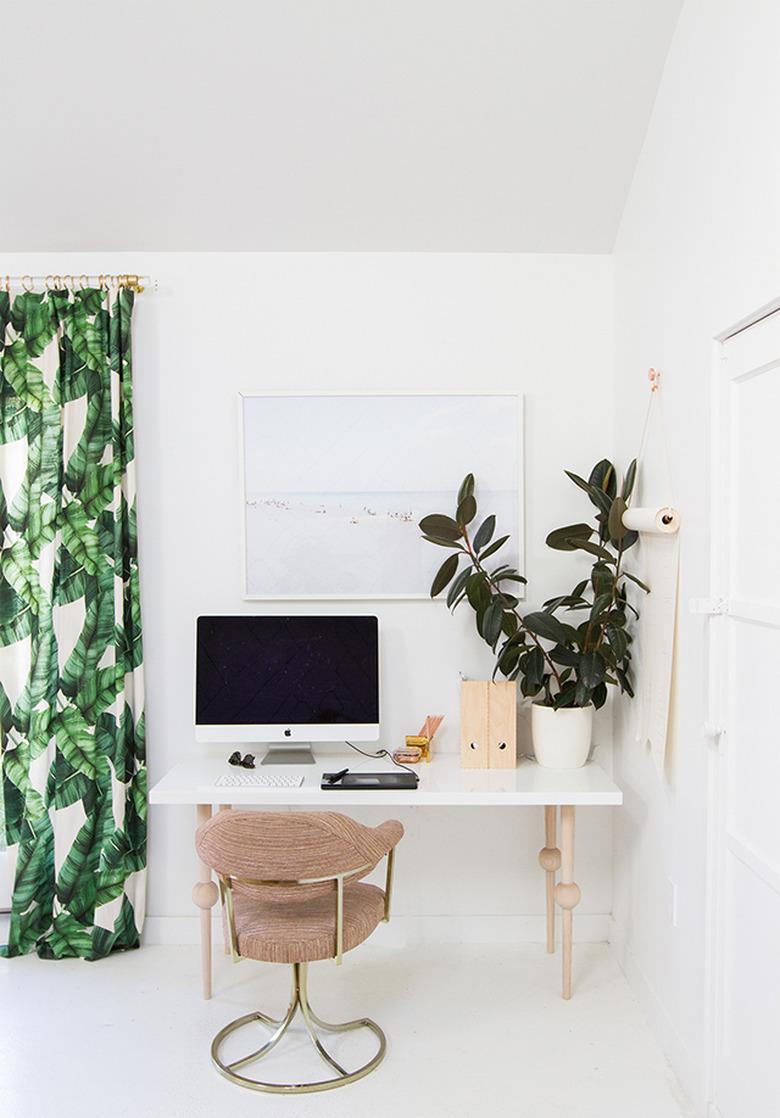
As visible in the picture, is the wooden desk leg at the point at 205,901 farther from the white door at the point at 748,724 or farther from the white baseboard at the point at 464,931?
the white door at the point at 748,724

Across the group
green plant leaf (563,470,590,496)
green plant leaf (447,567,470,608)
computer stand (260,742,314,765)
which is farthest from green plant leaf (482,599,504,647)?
computer stand (260,742,314,765)

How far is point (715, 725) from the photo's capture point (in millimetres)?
2281

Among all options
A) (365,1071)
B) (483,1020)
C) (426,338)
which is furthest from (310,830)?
(426,338)

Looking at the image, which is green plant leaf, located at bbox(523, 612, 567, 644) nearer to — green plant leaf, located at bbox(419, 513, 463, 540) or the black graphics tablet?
green plant leaf, located at bbox(419, 513, 463, 540)

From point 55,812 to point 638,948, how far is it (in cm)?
194

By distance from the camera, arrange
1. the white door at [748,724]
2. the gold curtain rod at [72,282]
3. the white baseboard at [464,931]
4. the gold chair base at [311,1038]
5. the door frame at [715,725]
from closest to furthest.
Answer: the white door at [748,724], the door frame at [715,725], the gold chair base at [311,1038], the gold curtain rod at [72,282], the white baseboard at [464,931]

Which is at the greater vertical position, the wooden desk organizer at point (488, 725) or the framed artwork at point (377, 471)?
the framed artwork at point (377, 471)

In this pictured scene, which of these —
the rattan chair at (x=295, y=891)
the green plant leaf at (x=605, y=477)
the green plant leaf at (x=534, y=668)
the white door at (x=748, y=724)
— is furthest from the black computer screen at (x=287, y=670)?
the white door at (x=748, y=724)

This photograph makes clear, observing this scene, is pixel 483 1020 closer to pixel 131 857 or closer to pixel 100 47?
pixel 131 857

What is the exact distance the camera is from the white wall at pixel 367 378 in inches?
130

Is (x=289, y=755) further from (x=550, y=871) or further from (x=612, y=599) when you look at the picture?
(x=612, y=599)

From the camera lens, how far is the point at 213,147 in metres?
2.92

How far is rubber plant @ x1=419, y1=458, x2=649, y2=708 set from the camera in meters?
2.95

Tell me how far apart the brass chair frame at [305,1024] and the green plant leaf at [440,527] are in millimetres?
1007
